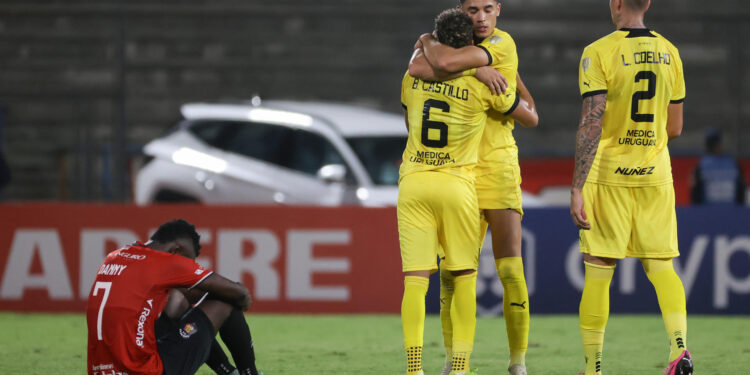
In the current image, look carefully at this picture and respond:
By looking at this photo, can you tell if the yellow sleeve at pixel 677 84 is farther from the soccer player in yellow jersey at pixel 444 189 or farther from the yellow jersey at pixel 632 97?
the soccer player in yellow jersey at pixel 444 189

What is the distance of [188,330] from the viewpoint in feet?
17.0

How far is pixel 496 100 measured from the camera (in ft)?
18.0

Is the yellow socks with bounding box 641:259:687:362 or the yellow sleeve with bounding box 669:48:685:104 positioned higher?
the yellow sleeve with bounding box 669:48:685:104

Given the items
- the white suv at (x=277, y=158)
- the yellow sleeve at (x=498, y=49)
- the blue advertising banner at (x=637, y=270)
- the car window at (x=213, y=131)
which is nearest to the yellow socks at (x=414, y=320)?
the yellow sleeve at (x=498, y=49)

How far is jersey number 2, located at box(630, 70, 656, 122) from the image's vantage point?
549cm

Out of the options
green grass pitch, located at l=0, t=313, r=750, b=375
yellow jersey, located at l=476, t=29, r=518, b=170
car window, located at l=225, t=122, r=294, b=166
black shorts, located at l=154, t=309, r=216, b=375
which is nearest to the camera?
black shorts, located at l=154, t=309, r=216, b=375

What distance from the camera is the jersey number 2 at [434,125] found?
5.44 m

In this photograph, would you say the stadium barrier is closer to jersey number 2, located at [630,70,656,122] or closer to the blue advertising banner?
the blue advertising banner

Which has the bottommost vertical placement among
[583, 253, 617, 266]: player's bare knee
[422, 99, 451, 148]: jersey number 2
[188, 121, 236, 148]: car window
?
[583, 253, 617, 266]: player's bare knee

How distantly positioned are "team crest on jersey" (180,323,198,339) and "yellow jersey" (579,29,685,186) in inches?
84.6

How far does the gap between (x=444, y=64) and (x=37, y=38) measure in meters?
10.7

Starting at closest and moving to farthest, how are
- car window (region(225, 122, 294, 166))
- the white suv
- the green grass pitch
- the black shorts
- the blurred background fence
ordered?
1. the black shorts
2. the green grass pitch
3. the white suv
4. car window (region(225, 122, 294, 166))
5. the blurred background fence

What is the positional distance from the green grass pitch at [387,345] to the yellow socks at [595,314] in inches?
39.6

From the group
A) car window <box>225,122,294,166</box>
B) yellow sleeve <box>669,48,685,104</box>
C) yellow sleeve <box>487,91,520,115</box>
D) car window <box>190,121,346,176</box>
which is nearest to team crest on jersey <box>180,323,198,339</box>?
yellow sleeve <box>487,91,520,115</box>
